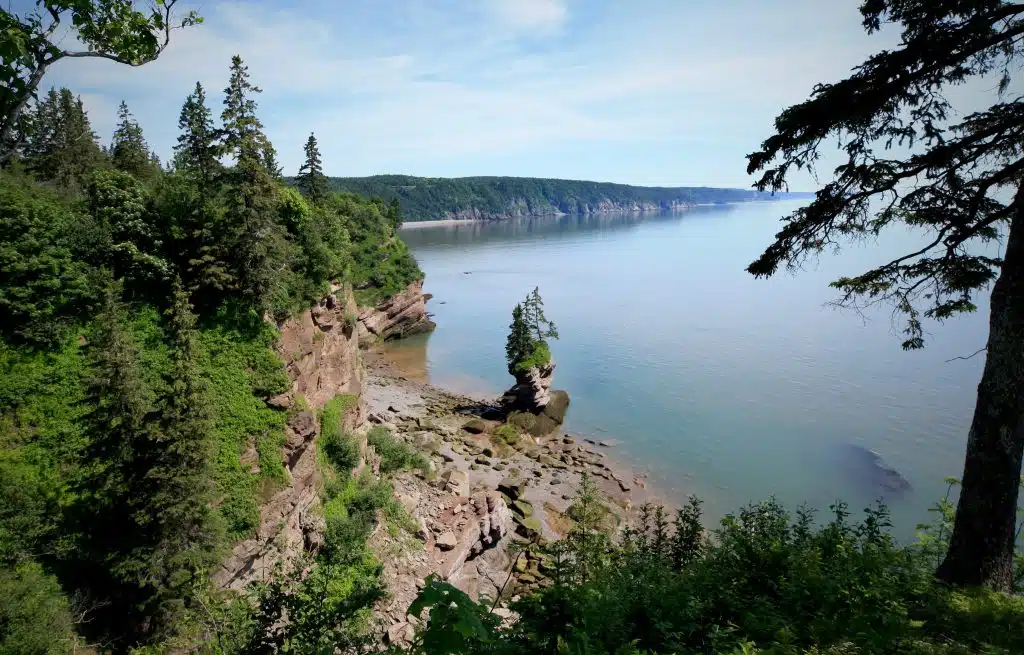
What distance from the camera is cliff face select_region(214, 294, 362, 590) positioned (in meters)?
16.0

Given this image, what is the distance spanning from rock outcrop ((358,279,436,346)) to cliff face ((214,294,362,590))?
113ft

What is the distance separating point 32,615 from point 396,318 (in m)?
54.1

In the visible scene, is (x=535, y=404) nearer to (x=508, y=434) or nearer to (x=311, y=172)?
(x=508, y=434)

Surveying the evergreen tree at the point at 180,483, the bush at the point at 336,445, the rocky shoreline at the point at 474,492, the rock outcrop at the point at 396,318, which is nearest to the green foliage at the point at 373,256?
the rock outcrop at the point at 396,318

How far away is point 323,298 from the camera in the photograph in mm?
22812

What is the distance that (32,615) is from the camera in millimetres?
10391

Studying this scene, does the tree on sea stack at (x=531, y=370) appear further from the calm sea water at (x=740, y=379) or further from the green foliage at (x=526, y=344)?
the calm sea water at (x=740, y=379)

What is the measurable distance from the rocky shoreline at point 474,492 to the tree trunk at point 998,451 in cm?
1019

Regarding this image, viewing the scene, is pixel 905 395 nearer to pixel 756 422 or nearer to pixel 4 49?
pixel 756 422

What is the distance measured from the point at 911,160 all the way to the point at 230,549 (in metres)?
18.5

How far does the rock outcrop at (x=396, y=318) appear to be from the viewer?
58938 millimetres

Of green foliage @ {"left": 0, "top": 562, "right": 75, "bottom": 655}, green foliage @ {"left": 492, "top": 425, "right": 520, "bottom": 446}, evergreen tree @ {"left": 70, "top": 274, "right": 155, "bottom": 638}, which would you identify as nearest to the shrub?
green foliage @ {"left": 492, "top": 425, "right": 520, "bottom": 446}

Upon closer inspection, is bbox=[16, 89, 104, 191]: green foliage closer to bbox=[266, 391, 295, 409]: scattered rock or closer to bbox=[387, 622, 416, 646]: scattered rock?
bbox=[266, 391, 295, 409]: scattered rock

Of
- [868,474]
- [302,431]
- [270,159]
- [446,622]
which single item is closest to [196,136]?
[270,159]
